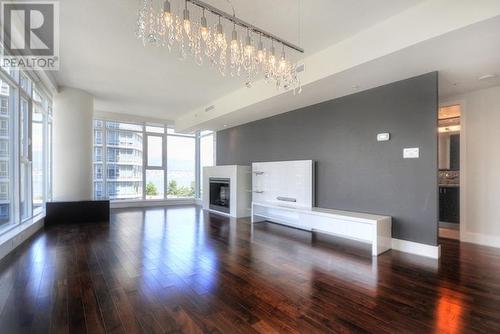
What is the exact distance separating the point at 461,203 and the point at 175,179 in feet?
25.3

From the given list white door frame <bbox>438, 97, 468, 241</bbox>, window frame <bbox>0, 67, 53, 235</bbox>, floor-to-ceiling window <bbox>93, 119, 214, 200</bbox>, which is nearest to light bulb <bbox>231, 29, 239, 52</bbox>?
window frame <bbox>0, 67, 53, 235</bbox>

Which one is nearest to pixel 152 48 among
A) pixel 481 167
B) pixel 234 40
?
pixel 234 40

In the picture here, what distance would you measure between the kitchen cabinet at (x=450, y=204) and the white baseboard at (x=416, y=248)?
1.83 metres

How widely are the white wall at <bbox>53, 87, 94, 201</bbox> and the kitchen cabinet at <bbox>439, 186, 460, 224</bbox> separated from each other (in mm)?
7399

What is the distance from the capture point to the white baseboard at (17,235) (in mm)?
3264

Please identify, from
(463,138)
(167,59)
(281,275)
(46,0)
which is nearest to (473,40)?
(463,138)

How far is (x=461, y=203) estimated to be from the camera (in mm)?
4289

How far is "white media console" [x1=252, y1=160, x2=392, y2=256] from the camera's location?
3.58 m

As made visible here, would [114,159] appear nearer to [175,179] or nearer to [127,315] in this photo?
[175,179]

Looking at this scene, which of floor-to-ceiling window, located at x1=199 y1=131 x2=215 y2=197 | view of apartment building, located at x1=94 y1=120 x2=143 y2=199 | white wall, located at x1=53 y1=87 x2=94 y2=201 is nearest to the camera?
white wall, located at x1=53 y1=87 x2=94 y2=201

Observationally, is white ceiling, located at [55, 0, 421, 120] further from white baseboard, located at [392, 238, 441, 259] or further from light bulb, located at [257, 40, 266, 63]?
white baseboard, located at [392, 238, 441, 259]

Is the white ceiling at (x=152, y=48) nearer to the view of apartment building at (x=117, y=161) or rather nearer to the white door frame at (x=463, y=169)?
the view of apartment building at (x=117, y=161)

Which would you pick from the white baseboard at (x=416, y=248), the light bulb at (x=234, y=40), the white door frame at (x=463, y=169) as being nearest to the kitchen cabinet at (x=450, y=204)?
the white door frame at (x=463, y=169)

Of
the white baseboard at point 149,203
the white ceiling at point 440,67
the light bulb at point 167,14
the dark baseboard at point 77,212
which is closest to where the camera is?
the light bulb at point 167,14
